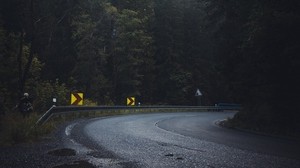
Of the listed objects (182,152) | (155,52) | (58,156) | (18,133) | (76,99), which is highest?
(155,52)

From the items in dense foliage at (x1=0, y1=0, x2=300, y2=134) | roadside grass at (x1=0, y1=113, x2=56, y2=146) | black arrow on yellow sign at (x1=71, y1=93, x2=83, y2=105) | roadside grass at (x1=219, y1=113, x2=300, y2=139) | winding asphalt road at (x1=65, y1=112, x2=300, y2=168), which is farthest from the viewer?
→ black arrow on yellow sign at (x1=71, y1=93, x2=83, y2=105)

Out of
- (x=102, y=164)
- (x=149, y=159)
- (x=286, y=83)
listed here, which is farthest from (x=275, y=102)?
(x=102, y=164)

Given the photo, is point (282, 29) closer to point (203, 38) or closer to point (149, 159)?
point (149, 159)

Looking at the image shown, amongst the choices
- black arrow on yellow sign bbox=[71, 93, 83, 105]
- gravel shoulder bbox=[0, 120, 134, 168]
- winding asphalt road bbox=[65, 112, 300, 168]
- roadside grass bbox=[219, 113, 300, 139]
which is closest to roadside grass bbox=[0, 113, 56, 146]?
gravel shoulder bbox=[0, 120, 134, 168]

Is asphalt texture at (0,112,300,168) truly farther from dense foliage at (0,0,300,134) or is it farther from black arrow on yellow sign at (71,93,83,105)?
black arrow on yellow sign at (71,93,83,105)

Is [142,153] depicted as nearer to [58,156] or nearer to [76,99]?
[58,156]

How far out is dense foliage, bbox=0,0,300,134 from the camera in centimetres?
1555

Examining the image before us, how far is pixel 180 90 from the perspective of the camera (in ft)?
175

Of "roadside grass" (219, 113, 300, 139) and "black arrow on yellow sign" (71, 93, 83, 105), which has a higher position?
"black arrow on yellow sign" (71, 93, 83, 105)

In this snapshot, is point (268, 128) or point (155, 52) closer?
point (268, 128)

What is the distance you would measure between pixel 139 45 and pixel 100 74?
7582 millimetres

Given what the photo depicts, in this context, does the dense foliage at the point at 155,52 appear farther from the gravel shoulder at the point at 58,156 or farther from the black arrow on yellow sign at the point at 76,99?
the gravel shoulder at the point at 58,156

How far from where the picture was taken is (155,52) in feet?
182

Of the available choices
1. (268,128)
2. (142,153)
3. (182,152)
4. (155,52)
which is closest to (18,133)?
(142,153)
